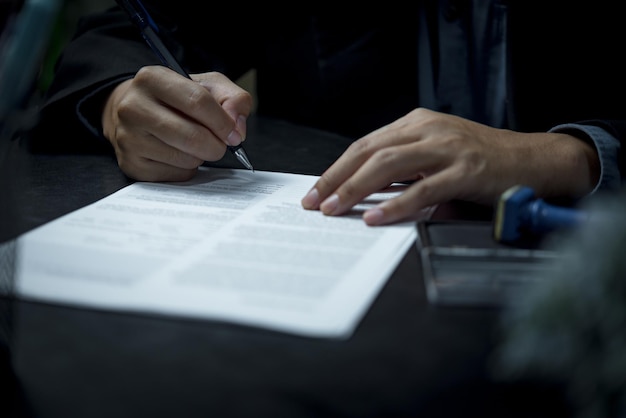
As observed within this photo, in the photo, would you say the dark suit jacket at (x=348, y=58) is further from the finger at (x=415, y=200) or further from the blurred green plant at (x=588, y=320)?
the blurred green plant at (x=588, y=320)

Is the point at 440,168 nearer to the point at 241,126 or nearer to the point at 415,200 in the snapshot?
the point at 415,200

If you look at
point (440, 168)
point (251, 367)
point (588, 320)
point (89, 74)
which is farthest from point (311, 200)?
point (89, 74)

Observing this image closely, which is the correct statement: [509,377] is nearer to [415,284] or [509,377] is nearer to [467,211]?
[415,284]

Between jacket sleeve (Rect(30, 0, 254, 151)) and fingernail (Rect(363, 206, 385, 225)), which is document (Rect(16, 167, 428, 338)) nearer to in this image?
fingernail (Rect(363, 206, 385, 225))

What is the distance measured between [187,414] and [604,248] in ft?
0.76

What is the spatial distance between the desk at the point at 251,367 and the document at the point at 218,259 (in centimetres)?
2

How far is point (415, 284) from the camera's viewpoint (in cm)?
52

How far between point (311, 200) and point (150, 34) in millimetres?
346

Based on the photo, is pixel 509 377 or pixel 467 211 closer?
pixel 509 377

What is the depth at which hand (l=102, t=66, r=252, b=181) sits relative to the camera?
0.79 m

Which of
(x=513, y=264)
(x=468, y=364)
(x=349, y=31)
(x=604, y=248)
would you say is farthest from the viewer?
(x=349, y=31)

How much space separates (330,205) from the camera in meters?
0.68

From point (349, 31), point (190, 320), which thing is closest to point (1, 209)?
point (190, 320)

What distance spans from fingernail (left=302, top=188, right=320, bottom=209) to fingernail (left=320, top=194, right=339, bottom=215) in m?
0.02
